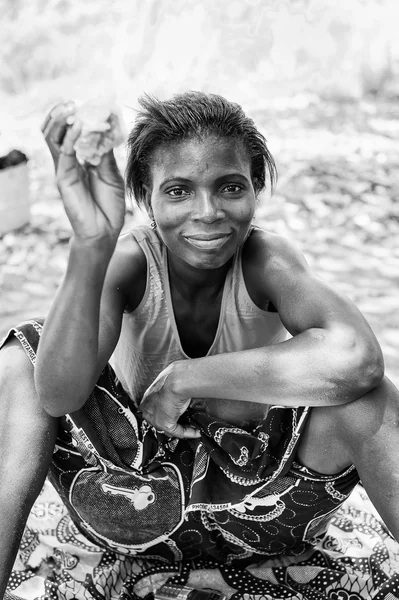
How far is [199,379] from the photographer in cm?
187

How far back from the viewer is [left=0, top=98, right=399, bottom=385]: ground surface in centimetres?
406

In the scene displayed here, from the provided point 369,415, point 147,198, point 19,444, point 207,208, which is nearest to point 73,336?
point 19,444

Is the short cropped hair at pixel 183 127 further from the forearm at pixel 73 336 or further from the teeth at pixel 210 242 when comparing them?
the forearm at pixel 73 336

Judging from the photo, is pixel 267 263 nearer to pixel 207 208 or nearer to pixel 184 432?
pixel 207 208

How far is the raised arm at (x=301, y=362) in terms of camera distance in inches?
69.5

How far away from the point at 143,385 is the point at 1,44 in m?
5.00

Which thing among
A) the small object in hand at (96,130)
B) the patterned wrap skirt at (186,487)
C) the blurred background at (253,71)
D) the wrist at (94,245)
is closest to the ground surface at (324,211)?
the blurred background at (253,71)

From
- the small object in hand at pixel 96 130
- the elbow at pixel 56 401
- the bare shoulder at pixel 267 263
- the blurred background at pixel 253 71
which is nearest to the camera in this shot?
the small object in hand at pixel 96 130

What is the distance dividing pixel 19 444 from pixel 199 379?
42 centimetres

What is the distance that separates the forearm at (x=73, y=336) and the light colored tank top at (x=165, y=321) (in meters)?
0.38

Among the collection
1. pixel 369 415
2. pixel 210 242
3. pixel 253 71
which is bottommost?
pixel 253 71

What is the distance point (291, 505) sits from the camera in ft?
6.20

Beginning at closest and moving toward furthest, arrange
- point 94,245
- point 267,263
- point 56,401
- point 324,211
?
1. point 94,245
2. point 56,401
3. point 267,263
4. point 324,211

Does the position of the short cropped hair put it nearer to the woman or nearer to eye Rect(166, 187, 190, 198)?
the woman
